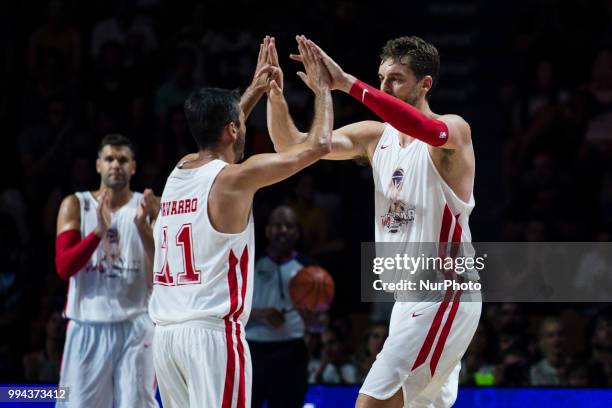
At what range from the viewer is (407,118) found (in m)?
5.32

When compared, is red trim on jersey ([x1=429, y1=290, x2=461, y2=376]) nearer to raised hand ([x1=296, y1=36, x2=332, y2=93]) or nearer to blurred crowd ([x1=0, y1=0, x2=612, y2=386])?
raised hand ([x1=296, y1=36, x2=332, y2=93])

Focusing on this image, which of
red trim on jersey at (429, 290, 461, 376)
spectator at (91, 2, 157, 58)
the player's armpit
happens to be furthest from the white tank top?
spectator at (91, 2, 157, 58)

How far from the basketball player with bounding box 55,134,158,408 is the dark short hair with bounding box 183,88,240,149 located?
1.96 meters

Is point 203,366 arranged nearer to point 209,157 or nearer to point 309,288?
point 209,157

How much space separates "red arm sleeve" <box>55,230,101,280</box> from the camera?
7.32 metres

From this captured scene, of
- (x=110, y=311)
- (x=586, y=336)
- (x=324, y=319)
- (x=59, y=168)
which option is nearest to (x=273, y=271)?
(x=324, y=319)

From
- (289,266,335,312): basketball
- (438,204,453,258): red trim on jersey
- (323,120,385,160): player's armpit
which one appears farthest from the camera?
(289,266,335,312): basketball

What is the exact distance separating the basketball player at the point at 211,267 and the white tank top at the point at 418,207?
0.50m

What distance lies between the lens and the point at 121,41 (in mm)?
12242

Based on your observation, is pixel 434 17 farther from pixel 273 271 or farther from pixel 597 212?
pixel 273 271

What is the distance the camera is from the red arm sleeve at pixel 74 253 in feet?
24.0

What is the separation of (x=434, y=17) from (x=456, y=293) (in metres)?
7.80

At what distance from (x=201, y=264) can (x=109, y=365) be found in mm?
2533

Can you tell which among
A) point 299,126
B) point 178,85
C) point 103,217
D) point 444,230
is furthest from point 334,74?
point 178,85
